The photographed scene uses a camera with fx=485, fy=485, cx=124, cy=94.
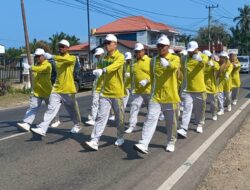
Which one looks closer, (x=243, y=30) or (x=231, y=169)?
(x=231, y=169)

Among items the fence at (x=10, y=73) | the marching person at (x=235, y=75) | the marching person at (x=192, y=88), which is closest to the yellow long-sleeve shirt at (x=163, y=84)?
the marching person at (x=192, y=88)

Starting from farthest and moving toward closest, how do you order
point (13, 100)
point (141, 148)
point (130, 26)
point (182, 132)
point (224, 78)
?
point (130, 26), point (13, 100), point (224, 78), point (182, 132), point (141, 148)

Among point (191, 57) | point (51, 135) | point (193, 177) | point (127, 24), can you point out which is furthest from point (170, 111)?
point (127, 24)

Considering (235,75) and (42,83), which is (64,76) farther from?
(235,75)

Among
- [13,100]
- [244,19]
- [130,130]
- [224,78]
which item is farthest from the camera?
[244,19]

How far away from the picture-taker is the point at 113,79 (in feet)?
28.1

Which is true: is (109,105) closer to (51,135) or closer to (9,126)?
(51,135)

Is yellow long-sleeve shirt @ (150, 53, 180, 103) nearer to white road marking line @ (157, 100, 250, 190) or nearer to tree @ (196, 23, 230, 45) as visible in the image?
white road marking line @ (157, 100, 250, 190)

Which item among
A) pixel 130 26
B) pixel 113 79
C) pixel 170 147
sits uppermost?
pixel 130 26

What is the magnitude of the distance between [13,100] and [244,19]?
290ft

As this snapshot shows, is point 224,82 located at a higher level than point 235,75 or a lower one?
lower

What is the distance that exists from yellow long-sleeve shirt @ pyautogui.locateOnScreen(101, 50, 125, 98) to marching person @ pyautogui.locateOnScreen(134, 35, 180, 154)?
65cm

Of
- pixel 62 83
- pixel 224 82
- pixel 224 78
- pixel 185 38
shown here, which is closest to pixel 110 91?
pixel 62 83

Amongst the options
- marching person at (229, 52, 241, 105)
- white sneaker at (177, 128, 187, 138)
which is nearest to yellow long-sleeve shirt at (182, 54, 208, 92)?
white sneaker at (177, 128, 187, 138)
